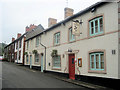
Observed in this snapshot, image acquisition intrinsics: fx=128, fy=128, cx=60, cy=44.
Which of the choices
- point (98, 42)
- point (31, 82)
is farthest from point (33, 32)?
point (98, 42)

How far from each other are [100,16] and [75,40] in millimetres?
3125

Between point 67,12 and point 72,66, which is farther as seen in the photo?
point 67,12

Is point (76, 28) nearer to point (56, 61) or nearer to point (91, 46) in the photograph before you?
point (91, 46)

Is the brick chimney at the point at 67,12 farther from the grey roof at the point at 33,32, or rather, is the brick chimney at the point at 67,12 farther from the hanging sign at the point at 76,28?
the grey roof at the point at 33,32

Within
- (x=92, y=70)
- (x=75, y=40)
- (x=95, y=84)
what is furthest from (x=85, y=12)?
(x=95, y=84)

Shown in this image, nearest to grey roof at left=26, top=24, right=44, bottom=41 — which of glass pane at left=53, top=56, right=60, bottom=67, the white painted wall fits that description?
glass pane at left=53, top=56, right=60, bottom=67

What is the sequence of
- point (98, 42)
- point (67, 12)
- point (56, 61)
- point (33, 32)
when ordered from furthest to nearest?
point (33, 32)
point (67, 12)
point (56, 61)
point (98, 42)

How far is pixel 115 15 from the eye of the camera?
326 inches

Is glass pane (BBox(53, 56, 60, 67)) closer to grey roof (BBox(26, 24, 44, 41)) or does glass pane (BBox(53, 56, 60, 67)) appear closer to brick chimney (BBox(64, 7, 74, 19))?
brick chimney (BBox(64, 7, 74, 19))

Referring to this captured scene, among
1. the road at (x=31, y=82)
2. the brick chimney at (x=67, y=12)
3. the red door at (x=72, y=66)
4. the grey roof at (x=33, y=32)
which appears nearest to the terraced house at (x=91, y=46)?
the red door at (x=72, y=66)

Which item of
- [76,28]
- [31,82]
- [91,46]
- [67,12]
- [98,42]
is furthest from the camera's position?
[67,12]

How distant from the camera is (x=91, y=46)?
32.1 feet

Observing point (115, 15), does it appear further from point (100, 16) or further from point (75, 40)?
point (75, 40)

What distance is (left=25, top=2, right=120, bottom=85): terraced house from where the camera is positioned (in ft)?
26.9
